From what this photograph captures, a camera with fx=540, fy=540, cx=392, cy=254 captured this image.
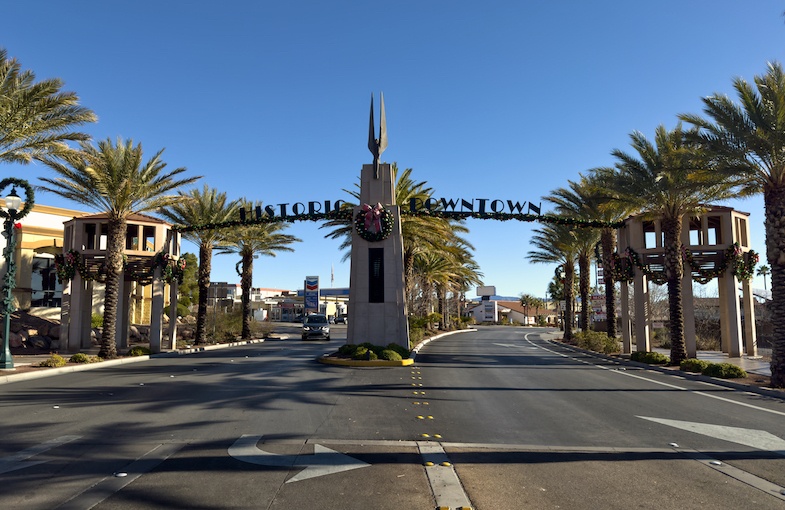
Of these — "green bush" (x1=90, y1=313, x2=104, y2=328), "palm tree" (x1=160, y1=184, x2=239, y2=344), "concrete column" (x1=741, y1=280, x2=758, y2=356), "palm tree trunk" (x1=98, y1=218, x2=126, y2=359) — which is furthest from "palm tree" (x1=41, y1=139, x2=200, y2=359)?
"concrete column" (x1=741, y1=280, x2=758, y2=356)

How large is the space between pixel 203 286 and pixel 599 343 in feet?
71.5

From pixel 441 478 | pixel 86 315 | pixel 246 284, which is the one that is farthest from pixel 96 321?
pixel 441 478

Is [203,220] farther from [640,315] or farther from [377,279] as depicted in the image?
[640,315]

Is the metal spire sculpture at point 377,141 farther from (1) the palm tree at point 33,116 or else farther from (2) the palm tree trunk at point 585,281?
(2) the palm tree trunk at point 585,281

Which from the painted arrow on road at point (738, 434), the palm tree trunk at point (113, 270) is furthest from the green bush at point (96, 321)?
the painted arrow on road at point (738, 434)

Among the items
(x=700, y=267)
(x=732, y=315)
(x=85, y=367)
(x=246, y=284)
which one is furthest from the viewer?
(x=246, y=284)

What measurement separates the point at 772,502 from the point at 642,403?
635 centimetres

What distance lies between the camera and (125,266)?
25891 mm

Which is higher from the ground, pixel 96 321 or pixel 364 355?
pixel 96 321

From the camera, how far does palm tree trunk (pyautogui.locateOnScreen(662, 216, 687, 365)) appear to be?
66.4ft

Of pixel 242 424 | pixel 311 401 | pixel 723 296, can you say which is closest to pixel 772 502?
pixel 242 424

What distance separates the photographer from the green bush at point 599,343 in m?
26.2

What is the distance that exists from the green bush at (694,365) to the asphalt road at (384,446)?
368 cm

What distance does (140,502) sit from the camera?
5.05m
